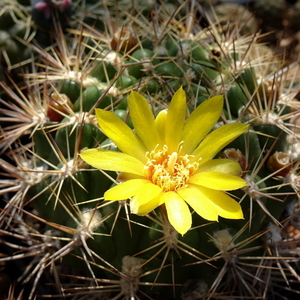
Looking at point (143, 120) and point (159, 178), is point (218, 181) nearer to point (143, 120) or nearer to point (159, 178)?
point (159, 178)

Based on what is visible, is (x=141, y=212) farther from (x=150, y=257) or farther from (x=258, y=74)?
(x=258, y=74)

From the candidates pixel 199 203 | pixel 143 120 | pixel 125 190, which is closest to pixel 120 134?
pixel 143 120

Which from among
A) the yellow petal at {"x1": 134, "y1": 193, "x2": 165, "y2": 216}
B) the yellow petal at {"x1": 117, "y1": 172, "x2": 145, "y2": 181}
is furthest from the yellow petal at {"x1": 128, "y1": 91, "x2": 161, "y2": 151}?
the yellow petal at {"x1": 134, "y1": 193, "x2": 165, "y2": 216}

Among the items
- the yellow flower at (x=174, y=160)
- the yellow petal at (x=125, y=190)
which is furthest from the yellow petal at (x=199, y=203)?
the yellow petal at (x=125, y=190)

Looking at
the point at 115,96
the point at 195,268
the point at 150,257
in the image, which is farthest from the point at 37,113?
the point at 195,268

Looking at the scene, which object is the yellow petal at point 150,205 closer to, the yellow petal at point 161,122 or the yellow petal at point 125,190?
the yellow petal at point 125,190
